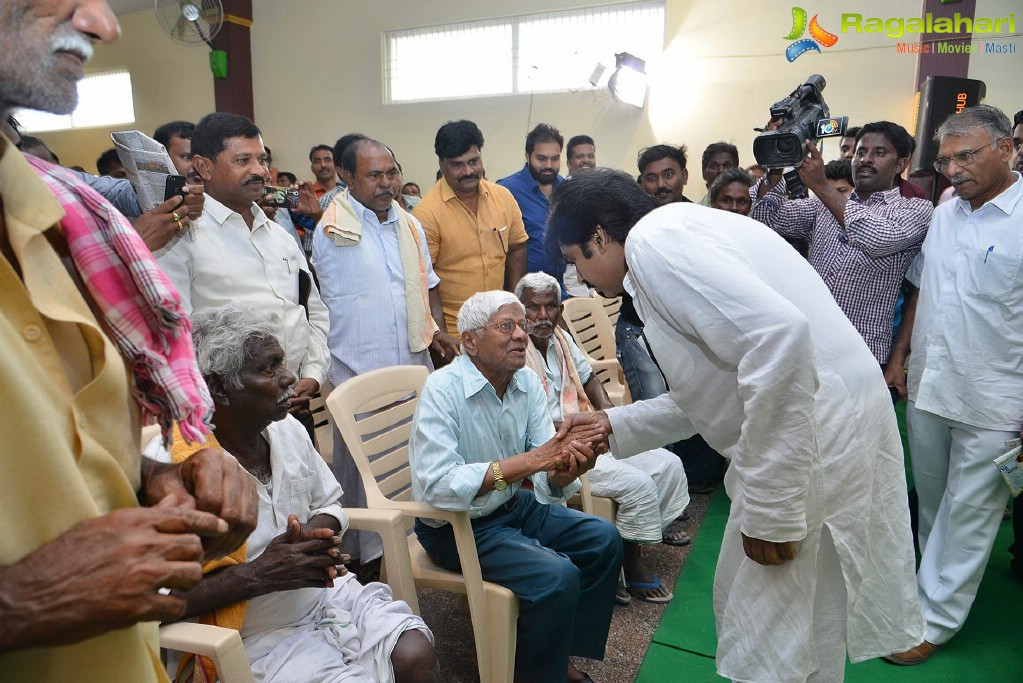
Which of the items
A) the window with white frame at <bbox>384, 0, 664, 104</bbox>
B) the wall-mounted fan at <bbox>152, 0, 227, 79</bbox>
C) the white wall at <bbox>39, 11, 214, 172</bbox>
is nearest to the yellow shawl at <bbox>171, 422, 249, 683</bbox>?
the wall-mounted fan at <bbox>152, 0, 227, 79</bbox>

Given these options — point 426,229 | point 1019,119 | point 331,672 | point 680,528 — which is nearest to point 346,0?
point 426,229

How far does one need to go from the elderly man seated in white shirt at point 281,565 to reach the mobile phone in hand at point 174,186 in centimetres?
50

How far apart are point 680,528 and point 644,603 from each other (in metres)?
0.66

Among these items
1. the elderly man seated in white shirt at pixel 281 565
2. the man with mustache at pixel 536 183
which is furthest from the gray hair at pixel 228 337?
the man with mustache at pixel 536 183

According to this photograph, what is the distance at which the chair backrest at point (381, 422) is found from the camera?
2254mm

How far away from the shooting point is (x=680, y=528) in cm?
332

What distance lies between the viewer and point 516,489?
2168mm

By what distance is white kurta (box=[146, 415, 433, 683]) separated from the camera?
5.22 feet

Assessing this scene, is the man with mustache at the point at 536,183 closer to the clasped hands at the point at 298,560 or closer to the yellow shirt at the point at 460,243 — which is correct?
the yellow shirt at the point at 460,243

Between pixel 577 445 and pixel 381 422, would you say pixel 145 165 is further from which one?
pixel 577 445

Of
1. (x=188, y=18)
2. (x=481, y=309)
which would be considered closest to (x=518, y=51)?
(x=188, y=18)

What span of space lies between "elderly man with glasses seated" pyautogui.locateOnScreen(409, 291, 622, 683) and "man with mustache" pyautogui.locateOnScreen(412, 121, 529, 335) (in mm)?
1186

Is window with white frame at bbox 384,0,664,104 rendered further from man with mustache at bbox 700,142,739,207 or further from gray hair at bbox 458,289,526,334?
gray hair at bbox 458,289,526,334

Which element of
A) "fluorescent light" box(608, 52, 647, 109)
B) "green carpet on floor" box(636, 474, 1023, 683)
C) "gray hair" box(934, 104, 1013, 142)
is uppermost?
"fluorescent light" box(608, 52, 647, 109)
